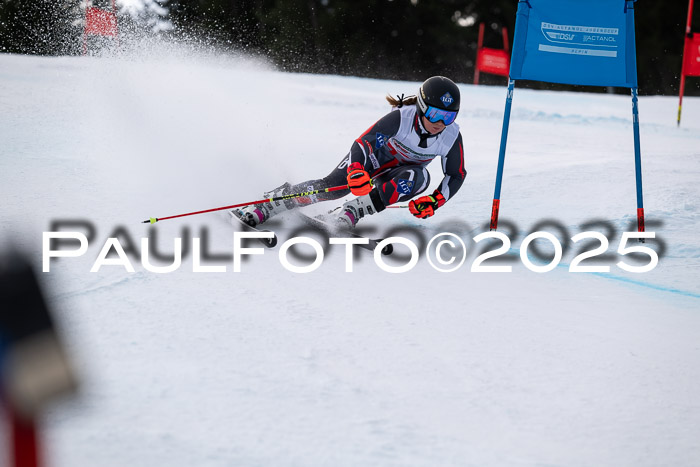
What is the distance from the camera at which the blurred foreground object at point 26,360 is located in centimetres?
56

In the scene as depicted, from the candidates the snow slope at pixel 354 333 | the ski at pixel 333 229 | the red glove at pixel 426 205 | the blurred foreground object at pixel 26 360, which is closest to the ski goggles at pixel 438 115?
the red glove at pixel 426 205

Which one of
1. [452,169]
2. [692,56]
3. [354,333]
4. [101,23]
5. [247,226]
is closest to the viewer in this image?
[354,333]

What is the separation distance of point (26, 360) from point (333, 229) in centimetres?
372

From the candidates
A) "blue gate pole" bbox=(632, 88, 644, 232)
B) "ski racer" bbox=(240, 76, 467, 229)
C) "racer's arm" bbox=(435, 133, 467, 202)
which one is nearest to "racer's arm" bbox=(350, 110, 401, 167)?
"ski racer" bbox=(240, 76, 467, 229)

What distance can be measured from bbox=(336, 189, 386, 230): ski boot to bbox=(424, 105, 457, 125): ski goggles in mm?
599

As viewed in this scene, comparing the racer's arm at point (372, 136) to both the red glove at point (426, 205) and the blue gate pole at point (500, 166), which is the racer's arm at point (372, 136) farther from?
the blue gate pole at point (500, 166)

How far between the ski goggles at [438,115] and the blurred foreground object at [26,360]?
367 cm

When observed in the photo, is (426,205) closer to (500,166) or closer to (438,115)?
(438,115)

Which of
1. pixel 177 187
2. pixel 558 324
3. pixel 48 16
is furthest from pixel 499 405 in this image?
pixel 48 16

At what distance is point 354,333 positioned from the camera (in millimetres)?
2609

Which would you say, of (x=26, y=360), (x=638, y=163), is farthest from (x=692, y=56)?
(x=26, y=360)

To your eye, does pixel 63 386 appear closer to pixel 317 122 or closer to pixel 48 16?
pixel 317 122

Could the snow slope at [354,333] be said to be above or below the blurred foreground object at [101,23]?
below

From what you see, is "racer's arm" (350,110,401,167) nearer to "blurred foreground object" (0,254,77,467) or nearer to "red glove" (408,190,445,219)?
"red glove" (408,190,445,219)
